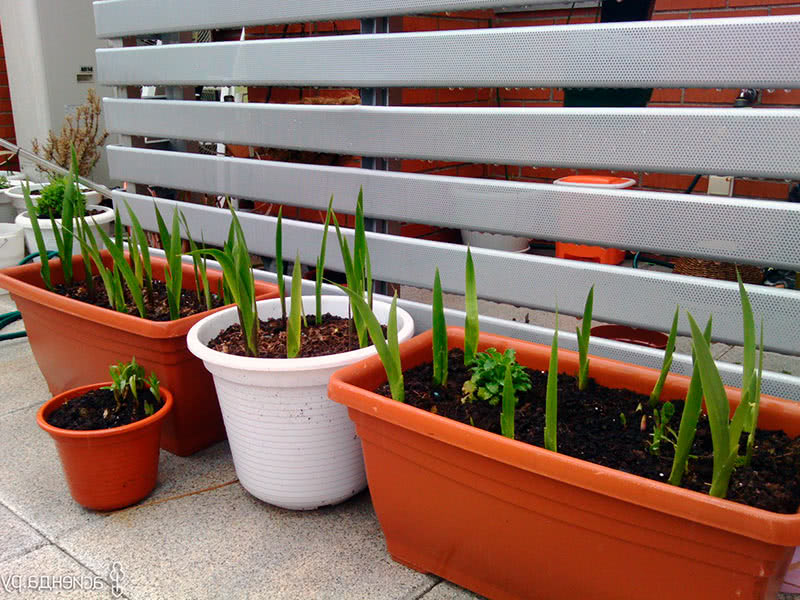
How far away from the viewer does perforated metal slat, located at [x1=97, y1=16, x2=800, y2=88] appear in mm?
1289

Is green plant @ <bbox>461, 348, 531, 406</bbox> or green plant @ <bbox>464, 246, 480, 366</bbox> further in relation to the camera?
green plant @ <bbox>464, 246, 480, 366</bbox>

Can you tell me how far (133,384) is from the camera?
1689 millimetres

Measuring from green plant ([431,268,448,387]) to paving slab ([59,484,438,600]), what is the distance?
0.40m

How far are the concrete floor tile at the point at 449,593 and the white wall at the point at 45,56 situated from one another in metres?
3.69

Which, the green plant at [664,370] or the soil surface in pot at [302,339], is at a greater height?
the green plant at [664,370]

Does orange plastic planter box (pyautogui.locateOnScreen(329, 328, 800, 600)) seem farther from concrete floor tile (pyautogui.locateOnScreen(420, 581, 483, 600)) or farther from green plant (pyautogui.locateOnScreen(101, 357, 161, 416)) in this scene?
green plant (pyautogui.locateOnScreen(101, 357, 161, 416))

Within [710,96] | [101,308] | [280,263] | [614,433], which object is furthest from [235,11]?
[710,96]

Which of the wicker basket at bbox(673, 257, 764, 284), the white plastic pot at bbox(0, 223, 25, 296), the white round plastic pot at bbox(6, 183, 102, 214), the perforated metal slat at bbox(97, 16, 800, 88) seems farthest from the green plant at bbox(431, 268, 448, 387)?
the white round plastic pot at bbox(6, 183, 102, 214)

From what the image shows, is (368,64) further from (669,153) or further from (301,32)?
(301,32)

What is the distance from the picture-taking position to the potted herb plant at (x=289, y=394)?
1498mm

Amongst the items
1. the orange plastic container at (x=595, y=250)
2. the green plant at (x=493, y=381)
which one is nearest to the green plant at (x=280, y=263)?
the green plant at (x=493, y=381)

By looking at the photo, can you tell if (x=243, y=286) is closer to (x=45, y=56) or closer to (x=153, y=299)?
(x=153, y=299)

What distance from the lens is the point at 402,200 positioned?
71.4 inches

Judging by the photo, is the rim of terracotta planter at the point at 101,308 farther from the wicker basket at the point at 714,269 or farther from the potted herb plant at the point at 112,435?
the wicker basket at the point at 714,269
